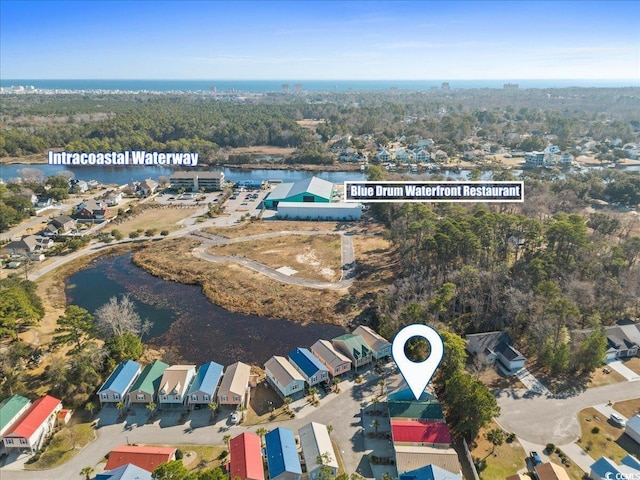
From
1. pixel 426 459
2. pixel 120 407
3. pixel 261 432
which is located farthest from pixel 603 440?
pixel 120 407

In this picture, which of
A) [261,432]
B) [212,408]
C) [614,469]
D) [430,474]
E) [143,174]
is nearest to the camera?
[430,474]

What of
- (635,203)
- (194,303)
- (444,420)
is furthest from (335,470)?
(635,203)

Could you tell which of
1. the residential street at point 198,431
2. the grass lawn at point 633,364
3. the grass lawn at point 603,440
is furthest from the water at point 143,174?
the grass lawn at point 603,440

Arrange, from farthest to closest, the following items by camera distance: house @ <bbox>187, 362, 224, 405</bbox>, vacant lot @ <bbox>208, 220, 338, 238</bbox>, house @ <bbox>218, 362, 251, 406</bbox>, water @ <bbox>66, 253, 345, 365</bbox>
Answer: vacant lot @ <bbox>208, 220, 338, 238</bbox> → water @ <bbox>66, 253, 345, 365</bbox> → house @ <bbox>218, 362, 251, 406</bbox> → house @ <bbox>187, 362, 224, 405</bbox>

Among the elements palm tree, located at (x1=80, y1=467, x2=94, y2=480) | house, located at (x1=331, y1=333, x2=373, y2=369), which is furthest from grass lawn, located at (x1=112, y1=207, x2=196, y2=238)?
palm tree, located at (x1=80, y1=467, x2=94, y2=480)

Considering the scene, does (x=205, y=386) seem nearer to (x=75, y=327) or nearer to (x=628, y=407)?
(x=75, y=327)

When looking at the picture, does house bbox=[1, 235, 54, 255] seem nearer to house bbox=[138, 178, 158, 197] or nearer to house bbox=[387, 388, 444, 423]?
house bbox=[138, 178, 158, 197]

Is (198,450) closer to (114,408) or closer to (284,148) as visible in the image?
(114,408)
